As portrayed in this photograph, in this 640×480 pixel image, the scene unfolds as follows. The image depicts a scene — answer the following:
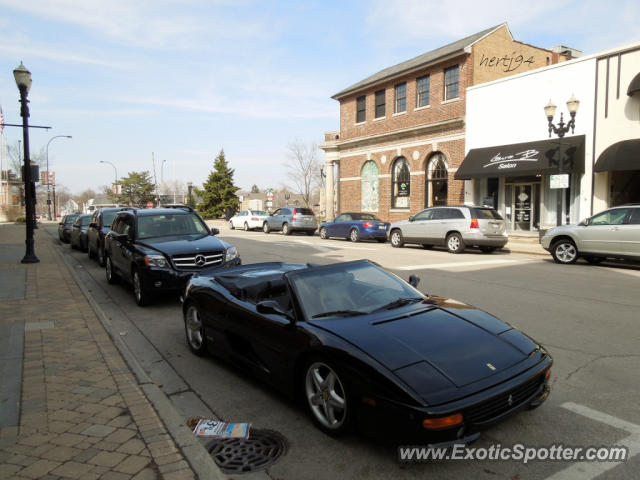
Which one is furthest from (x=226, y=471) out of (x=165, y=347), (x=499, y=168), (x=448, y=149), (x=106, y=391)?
(x=448, y=149)

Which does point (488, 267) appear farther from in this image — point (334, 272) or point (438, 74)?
point (438, 74)

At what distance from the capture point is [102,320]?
7020 mm

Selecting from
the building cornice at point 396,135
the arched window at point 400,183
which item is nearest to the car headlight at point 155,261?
the building cornice at point 396,135

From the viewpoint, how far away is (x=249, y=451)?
11.3 ft

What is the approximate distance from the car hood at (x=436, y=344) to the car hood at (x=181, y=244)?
510 centimetres

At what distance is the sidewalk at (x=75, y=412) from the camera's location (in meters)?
3.07

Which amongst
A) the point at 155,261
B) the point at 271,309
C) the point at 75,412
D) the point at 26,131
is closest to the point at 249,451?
the point at 271,309

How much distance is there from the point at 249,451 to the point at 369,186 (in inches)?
1100

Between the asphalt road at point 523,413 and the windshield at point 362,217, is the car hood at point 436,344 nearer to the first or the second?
the asphalt road at point 523,413

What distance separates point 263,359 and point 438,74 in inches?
962

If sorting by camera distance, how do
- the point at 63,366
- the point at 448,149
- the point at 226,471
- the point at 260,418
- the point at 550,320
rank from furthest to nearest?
the point at 448,149, the point at 550,320, the point at 63,366, the point at 260,418, the point at 226,471

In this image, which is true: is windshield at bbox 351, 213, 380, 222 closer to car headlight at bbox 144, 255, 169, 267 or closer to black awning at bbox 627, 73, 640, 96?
black awning at bbox 627, 73, 640, 96

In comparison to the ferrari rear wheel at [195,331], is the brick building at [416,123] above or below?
above

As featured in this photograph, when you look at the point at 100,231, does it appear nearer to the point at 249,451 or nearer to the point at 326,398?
the point at 249,451
